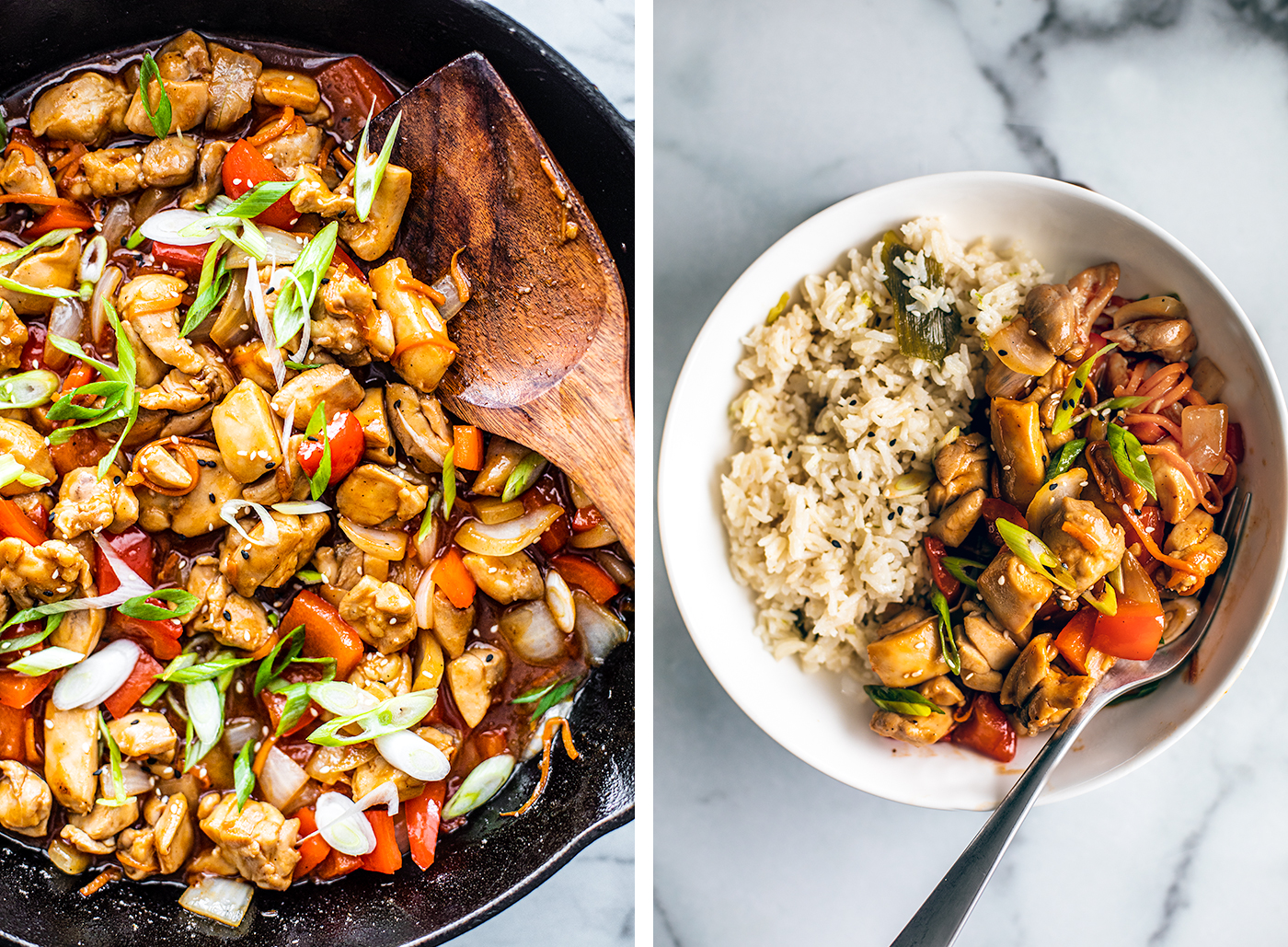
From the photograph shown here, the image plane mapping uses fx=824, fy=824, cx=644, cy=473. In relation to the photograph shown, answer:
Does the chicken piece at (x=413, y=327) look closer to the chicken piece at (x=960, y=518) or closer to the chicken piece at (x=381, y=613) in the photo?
the chicken piece at (x=381, y=613)

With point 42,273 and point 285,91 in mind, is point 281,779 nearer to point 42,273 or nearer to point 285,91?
point 42,273

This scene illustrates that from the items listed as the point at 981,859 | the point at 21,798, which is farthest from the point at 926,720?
the point at 21,798

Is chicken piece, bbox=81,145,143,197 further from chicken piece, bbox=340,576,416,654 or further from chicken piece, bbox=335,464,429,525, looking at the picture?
chicken piece, bbox=340,576,416,654

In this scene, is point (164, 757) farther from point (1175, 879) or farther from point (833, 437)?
point (1175, 879)

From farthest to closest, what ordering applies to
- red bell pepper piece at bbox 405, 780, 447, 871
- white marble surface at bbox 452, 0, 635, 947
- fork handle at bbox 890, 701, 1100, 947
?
white marble surface at bbox 452, 0, 635, 947 → red bell pepper piece at bbox 405, 780, 447, 871 → fork handle at bbox 890, 701, 1100, 947

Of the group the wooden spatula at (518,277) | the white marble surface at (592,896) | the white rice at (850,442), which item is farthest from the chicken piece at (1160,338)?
the white marble surface at (592,896)

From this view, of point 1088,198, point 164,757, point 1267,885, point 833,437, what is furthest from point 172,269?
point 1267,885

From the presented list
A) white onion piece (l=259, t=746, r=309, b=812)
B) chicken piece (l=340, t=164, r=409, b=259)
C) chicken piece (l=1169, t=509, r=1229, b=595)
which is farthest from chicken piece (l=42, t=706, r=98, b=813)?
chicken piece (l=1169, t=509, r=1229, b=595)
